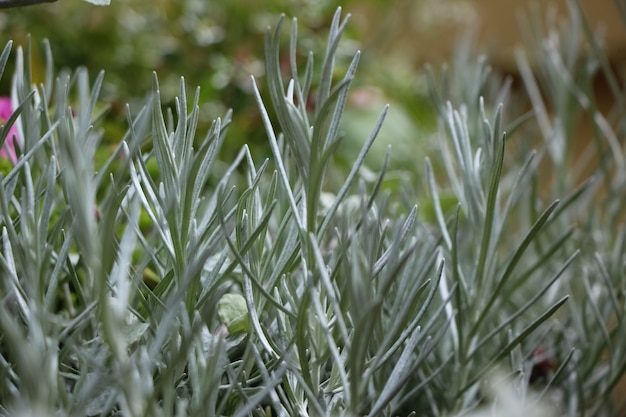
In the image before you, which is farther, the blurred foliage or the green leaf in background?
the blurred foliage

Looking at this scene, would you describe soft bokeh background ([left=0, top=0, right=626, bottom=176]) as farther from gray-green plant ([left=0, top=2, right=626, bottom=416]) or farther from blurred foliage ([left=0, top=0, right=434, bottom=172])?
gray-green plant ([left=0, top=2, right=626, bottom=416])

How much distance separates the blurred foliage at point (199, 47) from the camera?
450 mm

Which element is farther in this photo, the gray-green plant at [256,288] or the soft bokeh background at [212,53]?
the soft bokeh background at [212,53]

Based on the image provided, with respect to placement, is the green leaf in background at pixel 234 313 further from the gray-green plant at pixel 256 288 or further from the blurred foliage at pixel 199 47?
the blurred foliage at pixel 199 47

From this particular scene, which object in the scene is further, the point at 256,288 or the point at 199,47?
the point at 199,47

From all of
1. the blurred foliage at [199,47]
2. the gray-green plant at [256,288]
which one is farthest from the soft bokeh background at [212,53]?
the gray-green plant at [256,288]

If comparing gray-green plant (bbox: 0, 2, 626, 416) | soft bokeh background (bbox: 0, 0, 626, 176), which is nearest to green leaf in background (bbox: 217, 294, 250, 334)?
gray-green plant (bbox: 0, 2, 626, 416)

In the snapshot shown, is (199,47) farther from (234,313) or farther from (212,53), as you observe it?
(234,313)

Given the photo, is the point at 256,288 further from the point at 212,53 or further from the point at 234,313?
the point at 212,53

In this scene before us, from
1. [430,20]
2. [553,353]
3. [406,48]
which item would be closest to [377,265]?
[553,353]

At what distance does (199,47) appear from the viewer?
50cm

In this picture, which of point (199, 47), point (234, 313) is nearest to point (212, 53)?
point (199, 47)

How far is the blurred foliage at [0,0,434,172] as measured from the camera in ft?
1.48

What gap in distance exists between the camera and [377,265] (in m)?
0.15
